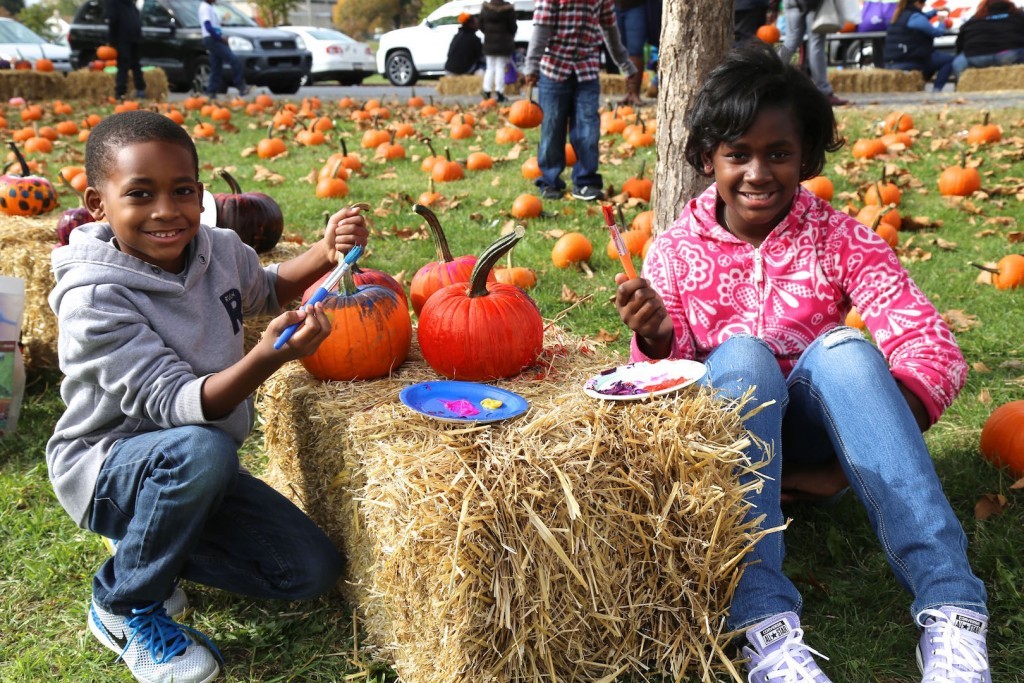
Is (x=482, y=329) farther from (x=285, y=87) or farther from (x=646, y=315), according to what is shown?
(x=285, y=87)

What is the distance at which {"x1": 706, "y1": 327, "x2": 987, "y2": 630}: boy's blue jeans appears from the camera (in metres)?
2.15

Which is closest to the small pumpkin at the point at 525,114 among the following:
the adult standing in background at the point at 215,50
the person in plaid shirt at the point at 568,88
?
the person in plaid shirt at the point at 568,88

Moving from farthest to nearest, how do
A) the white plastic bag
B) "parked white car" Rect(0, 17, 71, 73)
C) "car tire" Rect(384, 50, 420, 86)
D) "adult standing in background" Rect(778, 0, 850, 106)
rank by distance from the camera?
1. "car tire" Rect(384, 50, 420, 86)
2. "parked white car" Rect(0, 17, 71, 73)
3. "adult standing in background" Rect(778, 0, 850, 106)
4. the white plastic bag

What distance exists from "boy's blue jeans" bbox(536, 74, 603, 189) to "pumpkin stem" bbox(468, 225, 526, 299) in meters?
4.34

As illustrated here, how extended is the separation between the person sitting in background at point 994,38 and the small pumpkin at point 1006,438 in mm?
12554

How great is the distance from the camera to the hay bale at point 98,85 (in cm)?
1538

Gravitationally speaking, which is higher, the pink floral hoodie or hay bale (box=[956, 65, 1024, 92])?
hay bale (box=[956, 65, 1024, 92])

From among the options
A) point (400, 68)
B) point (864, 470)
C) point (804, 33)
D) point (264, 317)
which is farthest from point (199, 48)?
point (864, 470)

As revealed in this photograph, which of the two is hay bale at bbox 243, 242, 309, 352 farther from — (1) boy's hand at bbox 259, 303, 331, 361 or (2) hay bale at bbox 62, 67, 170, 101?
(2) hay bale at bbox 62, 67, 170, 101

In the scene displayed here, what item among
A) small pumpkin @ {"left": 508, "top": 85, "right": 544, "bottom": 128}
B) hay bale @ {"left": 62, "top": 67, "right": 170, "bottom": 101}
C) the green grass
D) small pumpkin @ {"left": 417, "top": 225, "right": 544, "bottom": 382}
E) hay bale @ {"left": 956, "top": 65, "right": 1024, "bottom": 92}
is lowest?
the green grass

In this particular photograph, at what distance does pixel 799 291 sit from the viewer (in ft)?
8.67

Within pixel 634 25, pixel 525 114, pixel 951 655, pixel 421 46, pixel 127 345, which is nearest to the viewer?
pixel 951 655

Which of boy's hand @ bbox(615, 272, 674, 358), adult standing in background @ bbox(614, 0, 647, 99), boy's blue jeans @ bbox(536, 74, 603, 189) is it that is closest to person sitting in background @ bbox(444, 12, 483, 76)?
adult standing in background @ bbox(614, 0, 647, 99)

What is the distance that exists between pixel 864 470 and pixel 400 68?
20.9m
